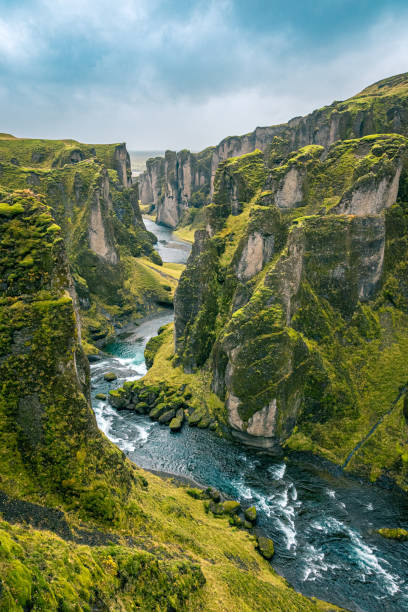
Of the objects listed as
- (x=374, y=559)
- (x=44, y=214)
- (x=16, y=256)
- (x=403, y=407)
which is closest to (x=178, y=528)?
(x=374, y=559)

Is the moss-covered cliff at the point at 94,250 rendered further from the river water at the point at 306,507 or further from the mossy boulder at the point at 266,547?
the mossy boulder at the point at 266,547

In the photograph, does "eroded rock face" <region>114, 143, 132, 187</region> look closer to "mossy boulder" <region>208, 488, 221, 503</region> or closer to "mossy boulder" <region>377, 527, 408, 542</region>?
"mossy boulder" <region>208, 488, 221, 503</region>

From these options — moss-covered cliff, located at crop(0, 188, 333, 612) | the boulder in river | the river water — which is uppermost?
moss-covered cliff, located at crop(0, 188, 333, 612)

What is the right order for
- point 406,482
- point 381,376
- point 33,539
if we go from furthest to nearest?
point 381,376 → point 406,482 → point 33,539

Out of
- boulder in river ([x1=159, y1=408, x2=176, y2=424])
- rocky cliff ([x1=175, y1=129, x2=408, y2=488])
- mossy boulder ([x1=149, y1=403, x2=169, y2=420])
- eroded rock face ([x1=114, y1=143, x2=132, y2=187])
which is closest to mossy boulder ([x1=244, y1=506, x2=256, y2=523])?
rocky cliff ([x1=175, y1=129, x2=408, y2=488])

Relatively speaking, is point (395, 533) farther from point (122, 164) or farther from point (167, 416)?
point (122, 164)

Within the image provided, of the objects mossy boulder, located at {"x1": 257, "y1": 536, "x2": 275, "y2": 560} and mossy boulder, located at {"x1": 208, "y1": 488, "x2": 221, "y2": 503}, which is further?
mossy boulder, located at {"x1": 208, "y1": 488, "x2": 221, "y2": 503}

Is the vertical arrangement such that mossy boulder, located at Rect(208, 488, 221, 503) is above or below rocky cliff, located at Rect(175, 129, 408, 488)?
below

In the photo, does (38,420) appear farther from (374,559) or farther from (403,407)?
(403,407)
